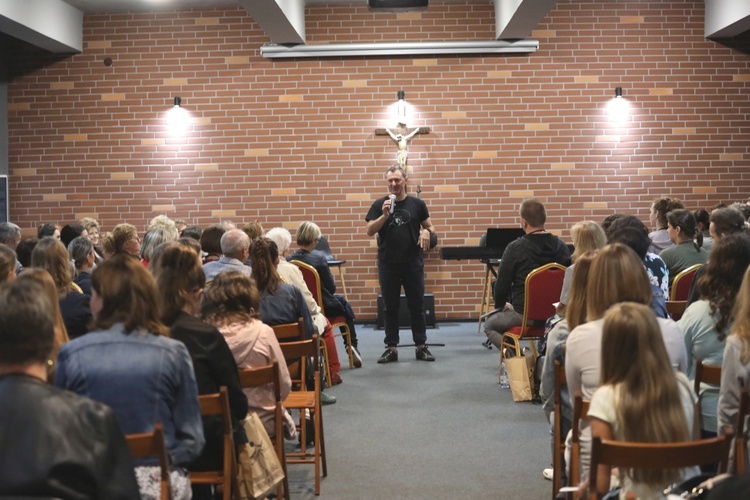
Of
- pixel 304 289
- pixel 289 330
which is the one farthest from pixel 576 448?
pixel 304 289

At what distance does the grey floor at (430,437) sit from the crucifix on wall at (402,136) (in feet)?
10.7

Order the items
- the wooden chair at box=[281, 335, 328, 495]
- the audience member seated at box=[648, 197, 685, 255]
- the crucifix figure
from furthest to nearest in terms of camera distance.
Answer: the crucifix figure → the audience member seated at box=[648, 197, 685, 255] → the wooden chair at box=[281, 335, 328, 495]

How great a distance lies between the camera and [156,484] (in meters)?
2.71

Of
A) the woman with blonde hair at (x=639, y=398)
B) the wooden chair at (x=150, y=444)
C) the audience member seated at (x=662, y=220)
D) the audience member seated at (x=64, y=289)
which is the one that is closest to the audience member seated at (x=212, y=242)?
the audience member seated at (x=64, y=289)

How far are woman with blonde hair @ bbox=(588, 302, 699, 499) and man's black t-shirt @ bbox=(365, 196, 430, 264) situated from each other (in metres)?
5.37

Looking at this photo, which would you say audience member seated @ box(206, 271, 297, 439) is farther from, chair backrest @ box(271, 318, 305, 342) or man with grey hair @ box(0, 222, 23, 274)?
man with grey hair @ box(0, 222, 23, 274)

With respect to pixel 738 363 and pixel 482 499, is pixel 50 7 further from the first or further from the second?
pixel 738 363

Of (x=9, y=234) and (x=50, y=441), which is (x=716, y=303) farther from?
(x=9, y=234)

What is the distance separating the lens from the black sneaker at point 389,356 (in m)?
8.09

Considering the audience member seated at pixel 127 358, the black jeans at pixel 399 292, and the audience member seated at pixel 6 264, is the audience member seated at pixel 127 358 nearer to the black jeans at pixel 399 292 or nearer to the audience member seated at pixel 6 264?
the audience member seated at pixel 6 264

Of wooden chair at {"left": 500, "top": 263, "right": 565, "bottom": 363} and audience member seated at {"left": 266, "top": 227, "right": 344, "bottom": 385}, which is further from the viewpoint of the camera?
audience member seated at {"left": 266, "top": 227, "right": 344, "bottom": 385}

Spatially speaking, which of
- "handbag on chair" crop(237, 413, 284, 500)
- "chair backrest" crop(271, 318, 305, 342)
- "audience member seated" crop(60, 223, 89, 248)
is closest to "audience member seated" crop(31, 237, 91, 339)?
"chair backrest" crop(271, 318, 305, 342)

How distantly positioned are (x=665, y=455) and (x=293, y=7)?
821 centimetres

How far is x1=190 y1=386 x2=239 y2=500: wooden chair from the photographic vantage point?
10.1ft
